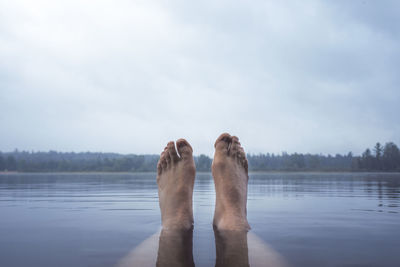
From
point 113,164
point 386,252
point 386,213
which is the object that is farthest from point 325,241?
point 113,164

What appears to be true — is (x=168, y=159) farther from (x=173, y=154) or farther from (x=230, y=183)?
(x=230, y=183)

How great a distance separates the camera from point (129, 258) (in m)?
1.51

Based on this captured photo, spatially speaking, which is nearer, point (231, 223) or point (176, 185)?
point (231, 223)

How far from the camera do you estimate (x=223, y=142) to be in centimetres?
348

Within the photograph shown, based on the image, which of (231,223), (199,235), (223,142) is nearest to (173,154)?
(223,142)

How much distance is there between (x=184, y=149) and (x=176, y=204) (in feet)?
2.35

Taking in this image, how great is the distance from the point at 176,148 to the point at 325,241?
6.02 ft

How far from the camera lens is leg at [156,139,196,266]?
61.9 inches

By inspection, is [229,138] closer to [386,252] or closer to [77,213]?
[77,213]

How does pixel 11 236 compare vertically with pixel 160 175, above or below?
below

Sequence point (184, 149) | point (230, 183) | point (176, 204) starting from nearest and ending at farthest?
point (176, 204) < point (230, 183) < point (184, 149)

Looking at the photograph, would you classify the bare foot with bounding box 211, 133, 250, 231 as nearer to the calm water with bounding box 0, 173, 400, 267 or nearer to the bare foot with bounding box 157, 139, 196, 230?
the calm water with bounding box 0, 173, 400, 267

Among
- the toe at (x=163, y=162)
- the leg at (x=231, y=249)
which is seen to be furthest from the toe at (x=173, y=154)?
the leg at (x=231, y=249)

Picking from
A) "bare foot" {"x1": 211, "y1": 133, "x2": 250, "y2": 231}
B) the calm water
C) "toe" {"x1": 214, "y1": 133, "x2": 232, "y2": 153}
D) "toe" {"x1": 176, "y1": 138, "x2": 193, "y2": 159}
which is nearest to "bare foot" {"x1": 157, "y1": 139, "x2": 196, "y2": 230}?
"toe" {"x1": 176, "y1": 138, "x2": 193, "y2": 159}
